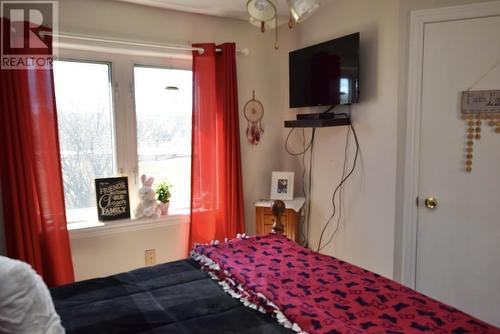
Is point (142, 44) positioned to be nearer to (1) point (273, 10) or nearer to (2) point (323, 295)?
(1) point (273, 10)

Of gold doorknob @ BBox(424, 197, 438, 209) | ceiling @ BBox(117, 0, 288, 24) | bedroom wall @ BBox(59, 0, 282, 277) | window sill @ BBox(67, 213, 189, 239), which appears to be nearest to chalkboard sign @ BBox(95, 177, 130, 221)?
window sill @ BBox(67, 213, 189, 239)

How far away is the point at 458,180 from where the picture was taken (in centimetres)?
223

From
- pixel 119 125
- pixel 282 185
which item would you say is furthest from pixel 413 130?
pixel 119 125

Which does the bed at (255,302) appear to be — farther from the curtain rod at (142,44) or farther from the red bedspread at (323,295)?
the curtain rod at (142,44)

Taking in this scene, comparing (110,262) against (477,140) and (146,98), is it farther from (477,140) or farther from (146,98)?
(477,140)

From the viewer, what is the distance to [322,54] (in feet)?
9.14

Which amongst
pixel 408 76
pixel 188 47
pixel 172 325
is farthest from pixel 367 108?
pixel 172 325

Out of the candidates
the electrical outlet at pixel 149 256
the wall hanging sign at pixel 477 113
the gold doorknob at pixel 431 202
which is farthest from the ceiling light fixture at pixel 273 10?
the electrical outlet at pixel 149 256

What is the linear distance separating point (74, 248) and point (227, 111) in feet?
5.23

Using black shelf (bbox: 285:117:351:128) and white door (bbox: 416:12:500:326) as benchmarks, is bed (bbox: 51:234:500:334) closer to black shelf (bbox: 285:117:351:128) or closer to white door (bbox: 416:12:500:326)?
white door (bbox: 416:12:500:326)

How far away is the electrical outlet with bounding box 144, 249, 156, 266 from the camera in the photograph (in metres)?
2.89

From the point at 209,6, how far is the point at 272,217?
1822 mm

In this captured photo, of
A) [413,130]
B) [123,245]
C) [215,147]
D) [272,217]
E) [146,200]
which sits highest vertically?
[413,130]

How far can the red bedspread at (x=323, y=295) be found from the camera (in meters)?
1.24
